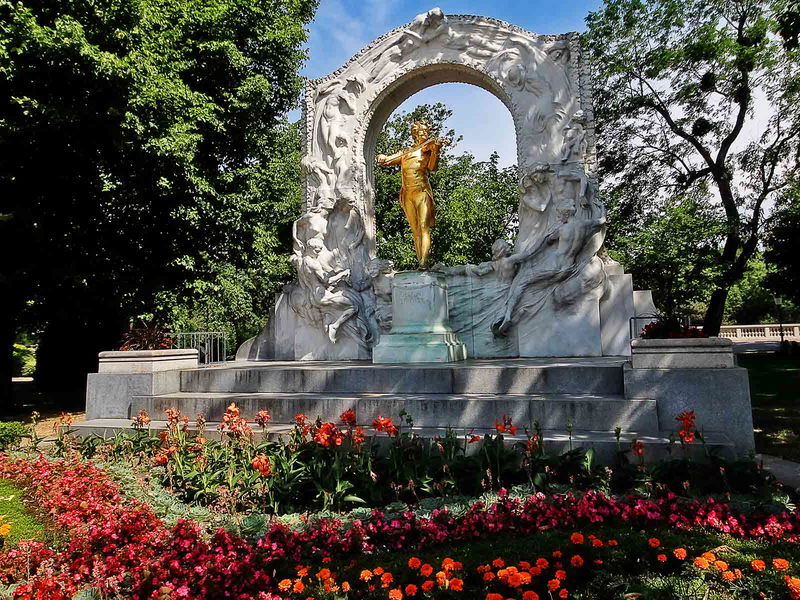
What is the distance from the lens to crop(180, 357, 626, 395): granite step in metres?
6.68

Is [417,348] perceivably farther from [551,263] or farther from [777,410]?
[777,410]

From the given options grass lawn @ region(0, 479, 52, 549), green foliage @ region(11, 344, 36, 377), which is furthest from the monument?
green foliage @ region(11, 344, 36, 377)

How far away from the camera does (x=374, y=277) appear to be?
11797 millimetres

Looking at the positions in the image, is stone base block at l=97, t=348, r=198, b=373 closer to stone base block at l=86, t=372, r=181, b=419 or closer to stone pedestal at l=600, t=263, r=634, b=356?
stone base block at l=86, t=372, r=181, b=419

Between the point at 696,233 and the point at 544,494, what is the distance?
38.3 feet

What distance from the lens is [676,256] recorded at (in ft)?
44.3

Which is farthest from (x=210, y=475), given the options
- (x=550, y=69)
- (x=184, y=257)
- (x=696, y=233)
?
(x=696, y=233)

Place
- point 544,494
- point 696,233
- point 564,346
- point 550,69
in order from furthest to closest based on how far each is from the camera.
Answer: point 696,233, point 550,69, point 564,346, point 544,494

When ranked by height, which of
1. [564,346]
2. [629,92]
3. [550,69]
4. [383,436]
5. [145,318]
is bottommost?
[383,436]

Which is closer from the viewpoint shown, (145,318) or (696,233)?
(145,318)

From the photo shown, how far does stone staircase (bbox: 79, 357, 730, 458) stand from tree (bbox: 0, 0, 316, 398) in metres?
5.22

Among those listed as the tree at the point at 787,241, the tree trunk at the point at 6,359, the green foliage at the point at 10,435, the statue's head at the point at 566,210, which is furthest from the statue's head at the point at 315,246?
the tree at the point at 787,241

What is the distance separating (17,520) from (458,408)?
4.40 meters

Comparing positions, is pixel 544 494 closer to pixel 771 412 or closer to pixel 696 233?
pixel 771 412
